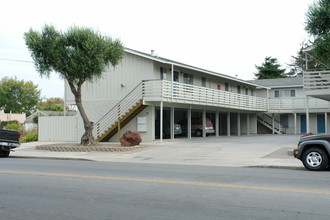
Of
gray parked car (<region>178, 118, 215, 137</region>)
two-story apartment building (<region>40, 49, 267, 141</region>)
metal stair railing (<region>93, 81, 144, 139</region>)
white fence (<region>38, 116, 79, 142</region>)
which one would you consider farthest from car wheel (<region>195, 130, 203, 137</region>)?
white fence (<region>38, 116, 79, 142</region>)

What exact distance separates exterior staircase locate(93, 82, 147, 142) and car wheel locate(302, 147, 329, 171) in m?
13.9

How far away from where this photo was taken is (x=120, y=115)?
25906 mm

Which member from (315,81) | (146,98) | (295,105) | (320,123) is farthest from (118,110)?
(320,123)

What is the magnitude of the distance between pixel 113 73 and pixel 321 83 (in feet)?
47.6

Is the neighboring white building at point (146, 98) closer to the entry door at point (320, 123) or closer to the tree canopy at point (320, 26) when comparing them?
the entry door at point (320, 123)

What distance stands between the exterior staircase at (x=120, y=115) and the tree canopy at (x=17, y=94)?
138 feet

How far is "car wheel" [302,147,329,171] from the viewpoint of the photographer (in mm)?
12367

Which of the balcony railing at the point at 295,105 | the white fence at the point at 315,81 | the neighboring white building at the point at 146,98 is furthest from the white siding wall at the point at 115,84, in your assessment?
the balcony railing at the point at 295,105

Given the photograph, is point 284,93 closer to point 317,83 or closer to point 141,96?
point 317,83

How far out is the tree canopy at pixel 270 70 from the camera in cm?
6769

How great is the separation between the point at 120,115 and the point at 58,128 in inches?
258

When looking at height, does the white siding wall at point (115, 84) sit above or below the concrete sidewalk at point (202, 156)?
above

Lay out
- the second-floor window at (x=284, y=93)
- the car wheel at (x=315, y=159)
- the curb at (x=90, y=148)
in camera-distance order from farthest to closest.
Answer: the second-floor window at (x=284, y=93), the curb at (x=90, y=148), the car wheel at (x=315, y=159)

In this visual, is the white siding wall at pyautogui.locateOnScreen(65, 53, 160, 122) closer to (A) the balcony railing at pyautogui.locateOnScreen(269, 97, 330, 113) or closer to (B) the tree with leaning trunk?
(B) the tree with leaning trunk
